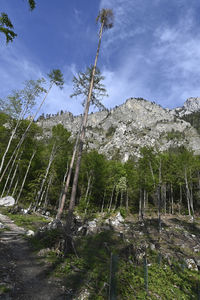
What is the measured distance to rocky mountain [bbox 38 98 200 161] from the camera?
89.1 meters

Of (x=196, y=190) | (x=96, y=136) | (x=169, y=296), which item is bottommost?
(x=169, y=296)

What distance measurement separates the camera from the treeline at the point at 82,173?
1939 cm

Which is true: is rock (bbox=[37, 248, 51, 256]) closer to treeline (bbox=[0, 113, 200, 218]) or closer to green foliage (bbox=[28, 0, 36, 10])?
green foliage (bbox=[28, 0, 36, 10])

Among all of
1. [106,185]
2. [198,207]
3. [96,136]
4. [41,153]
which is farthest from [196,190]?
[96,136]

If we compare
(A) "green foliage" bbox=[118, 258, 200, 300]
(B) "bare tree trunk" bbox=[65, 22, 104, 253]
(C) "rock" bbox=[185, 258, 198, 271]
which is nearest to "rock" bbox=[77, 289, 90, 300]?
(A) "green foliage" bbox=[118, 258, 200, 300]

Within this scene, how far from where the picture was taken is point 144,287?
14.9ft

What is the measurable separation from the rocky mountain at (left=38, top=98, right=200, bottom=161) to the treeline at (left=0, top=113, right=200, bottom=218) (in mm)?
36134

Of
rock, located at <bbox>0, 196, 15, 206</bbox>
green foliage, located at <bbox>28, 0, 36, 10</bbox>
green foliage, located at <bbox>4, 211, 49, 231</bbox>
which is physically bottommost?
green foliage, located at <bbox>4, 211, 49, 231</bbox>

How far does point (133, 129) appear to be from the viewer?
4402 inches

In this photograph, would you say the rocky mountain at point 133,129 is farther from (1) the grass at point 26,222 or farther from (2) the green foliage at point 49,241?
(2) the green foliage at point 49,241

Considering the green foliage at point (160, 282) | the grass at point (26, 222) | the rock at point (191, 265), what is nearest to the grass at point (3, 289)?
the green foliage at point (160, 282)

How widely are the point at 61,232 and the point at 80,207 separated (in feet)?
55.6

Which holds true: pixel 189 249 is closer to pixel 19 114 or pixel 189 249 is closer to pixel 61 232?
pixel 61 232

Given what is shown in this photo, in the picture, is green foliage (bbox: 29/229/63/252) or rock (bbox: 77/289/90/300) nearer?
rock (bbox: 77/289/90/300)
